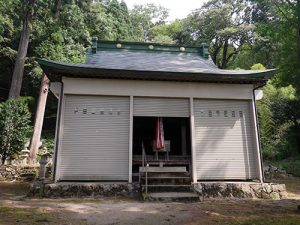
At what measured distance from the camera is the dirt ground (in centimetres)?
619

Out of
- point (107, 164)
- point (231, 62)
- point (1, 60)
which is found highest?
point (231, 62)

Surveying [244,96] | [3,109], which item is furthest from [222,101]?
[3,109]

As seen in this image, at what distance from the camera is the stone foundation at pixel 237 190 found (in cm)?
963

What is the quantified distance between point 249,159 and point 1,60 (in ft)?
69.4

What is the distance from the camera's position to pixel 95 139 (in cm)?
993

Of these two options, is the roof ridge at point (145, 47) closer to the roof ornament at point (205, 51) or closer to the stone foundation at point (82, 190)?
the roof ornament at point (205, 51)

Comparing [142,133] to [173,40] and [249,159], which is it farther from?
[173,40]

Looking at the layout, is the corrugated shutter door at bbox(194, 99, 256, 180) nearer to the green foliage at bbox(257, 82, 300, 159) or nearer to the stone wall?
the stone wall

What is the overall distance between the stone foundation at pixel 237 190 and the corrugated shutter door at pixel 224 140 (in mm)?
510

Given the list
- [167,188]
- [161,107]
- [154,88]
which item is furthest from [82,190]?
[154,88]

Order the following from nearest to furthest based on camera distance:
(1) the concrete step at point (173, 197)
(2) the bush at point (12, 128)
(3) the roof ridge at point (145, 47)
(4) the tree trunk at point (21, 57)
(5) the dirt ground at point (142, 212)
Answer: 1. (5) the dirt ground at point (142, 212)
2. (1) the concrete step at point (173, 197)
3. (2) the bush at point (12, 128)
4. (3) the roof ridge at point (145, 47)
5. (4) the tree trunk at point (21, 57)

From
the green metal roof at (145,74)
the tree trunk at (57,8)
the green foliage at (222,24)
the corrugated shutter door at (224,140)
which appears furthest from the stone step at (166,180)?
the green foliage at (222,24)

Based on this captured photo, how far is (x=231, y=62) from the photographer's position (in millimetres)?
39219

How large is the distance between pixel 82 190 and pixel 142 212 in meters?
2.88
